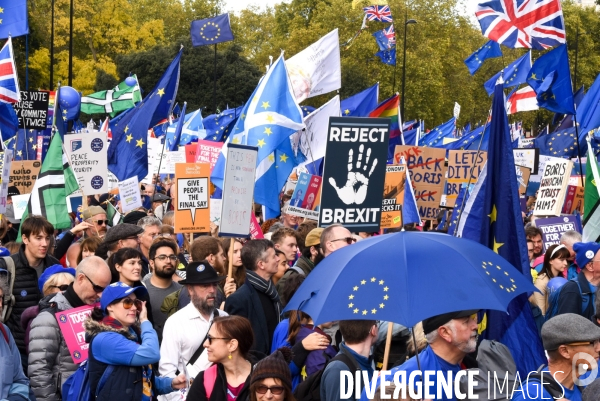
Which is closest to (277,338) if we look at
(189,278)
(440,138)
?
(189,278)

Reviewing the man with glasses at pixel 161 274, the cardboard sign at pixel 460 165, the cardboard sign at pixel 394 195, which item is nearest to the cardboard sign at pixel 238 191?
the man with glasses at pixel 161 274

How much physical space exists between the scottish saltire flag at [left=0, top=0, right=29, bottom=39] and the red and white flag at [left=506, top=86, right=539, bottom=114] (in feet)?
29.3

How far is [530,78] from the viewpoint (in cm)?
1431

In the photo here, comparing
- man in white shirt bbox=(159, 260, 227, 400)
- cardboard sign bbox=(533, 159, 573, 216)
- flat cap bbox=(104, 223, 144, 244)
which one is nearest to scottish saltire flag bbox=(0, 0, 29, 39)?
cardboard sign bbox=(533, 159, 573, 216)

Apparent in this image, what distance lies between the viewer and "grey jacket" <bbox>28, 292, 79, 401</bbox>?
20.3 feet

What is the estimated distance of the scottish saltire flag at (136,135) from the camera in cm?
1490

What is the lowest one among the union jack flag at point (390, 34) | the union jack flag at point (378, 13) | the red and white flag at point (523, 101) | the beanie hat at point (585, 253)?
the beanie hat at point (585, 253)

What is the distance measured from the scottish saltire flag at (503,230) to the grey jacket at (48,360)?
97.7 inches

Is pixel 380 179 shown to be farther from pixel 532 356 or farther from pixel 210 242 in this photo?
pixel 532 356

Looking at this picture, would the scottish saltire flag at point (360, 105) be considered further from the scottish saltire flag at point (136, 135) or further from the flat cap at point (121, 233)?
the flat cap at point (121, 233)

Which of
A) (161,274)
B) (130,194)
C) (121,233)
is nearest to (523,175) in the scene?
(130,194)

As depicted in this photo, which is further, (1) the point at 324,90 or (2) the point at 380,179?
(1) the point at 324,90

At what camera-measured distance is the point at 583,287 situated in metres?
7.57

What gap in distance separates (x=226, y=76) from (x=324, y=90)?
125ft
